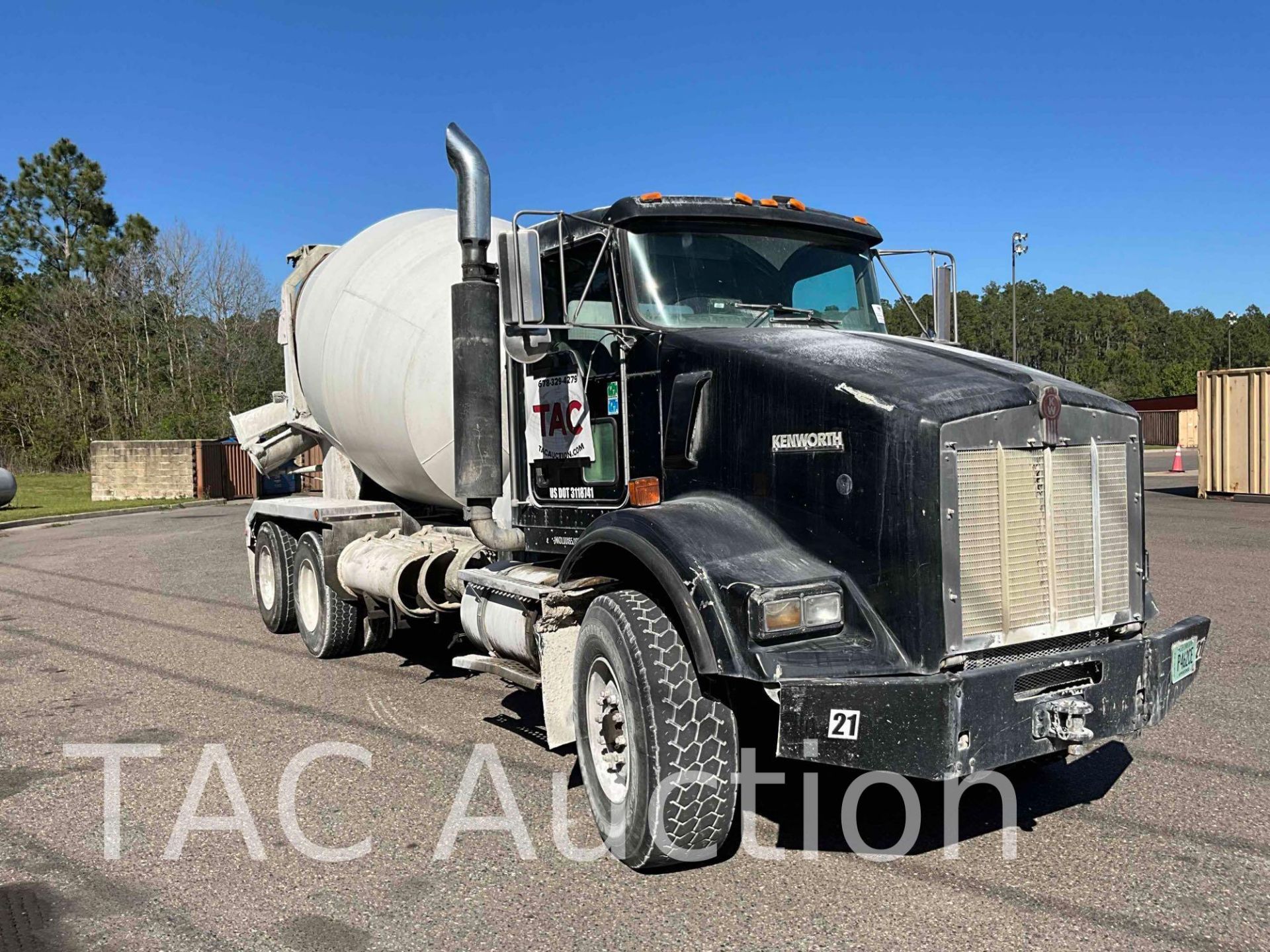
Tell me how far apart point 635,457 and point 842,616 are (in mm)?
1578

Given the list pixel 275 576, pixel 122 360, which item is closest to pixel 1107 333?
pixel 122 360

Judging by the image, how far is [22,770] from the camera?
5762 millimetres

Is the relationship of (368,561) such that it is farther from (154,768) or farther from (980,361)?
(980,361)

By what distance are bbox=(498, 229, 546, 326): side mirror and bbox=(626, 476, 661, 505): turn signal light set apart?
0.89m

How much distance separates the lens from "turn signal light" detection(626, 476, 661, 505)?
16.4 ft

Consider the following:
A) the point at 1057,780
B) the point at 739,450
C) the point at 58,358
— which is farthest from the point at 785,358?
the point at 58,358

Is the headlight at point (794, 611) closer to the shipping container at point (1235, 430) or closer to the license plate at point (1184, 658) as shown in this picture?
the license plate at point (1184, 658)

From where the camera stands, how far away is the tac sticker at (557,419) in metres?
Result: 5.52

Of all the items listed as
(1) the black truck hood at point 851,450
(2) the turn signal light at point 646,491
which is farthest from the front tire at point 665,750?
(2) the turn signal light at point 646,491

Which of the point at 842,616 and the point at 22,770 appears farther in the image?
the point at 22,770

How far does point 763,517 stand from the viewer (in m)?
4.37

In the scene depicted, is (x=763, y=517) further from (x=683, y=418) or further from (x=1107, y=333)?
(x=1107, y=333)

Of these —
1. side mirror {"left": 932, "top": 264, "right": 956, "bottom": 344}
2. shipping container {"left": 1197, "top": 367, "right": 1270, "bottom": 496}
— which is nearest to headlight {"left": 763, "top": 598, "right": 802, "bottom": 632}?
side mirror {"left": 932, "top": 264, "right": 956, "bottom": 344}

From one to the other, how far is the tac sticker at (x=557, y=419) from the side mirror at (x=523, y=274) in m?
0.68
